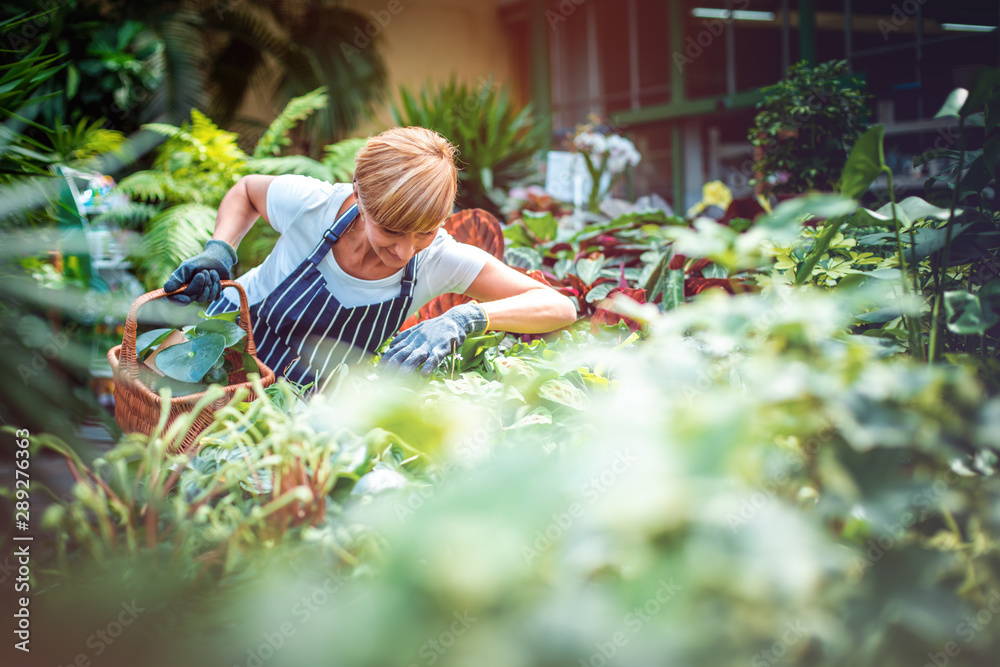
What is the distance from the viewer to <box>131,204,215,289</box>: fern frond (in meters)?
2.39

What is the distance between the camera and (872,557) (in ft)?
1.50

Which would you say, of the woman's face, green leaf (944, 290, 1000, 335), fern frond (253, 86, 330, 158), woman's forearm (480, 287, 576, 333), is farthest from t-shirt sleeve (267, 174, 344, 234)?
fern frond (253, 86, 330, 158)

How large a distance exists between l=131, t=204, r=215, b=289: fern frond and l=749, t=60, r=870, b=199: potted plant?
213 cm

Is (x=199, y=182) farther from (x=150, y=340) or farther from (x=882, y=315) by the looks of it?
(x=882, y=315)

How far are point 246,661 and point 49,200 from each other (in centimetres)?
109

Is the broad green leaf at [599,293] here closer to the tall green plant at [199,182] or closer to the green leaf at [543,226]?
the green leaf at [543,226]

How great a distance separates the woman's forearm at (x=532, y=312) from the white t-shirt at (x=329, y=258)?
128 millimetres

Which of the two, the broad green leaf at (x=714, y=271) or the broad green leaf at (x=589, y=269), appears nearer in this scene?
the broad green leaf at (x=714, y=271)

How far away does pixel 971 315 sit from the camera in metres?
0.58

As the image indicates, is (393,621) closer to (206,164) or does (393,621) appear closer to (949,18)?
(206,164)

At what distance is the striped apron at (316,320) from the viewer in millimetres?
1449

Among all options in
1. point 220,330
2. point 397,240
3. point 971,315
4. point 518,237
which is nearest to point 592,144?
point 518,237

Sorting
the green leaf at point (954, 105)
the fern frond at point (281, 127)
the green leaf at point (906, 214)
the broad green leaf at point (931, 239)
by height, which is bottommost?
the broad green leaf at point (931, 239)

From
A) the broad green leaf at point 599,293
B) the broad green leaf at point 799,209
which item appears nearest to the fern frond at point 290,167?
the broad green leaf at point 599,293
